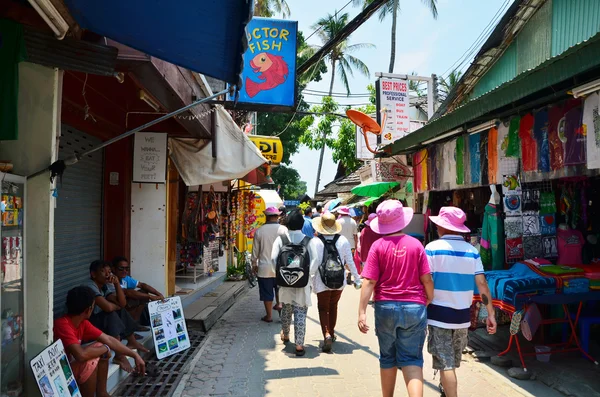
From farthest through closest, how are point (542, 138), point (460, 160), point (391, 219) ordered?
point (460, 160)
point (542, 138)
point (391, 219)

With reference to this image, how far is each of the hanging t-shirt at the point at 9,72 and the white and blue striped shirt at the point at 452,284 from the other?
350cm

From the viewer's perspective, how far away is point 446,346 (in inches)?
157

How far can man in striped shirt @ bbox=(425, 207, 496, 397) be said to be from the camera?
3.97 meters

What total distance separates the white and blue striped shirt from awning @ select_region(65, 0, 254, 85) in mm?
2418

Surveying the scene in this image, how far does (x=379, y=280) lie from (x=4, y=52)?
3.28 meters

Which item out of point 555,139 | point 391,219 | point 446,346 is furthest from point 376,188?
point 446,346

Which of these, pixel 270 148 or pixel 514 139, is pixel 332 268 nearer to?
pixel 514 139

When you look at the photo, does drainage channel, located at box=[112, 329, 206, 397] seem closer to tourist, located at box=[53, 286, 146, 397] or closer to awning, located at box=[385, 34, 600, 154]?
tourist, located at box=[53, 286, 146, 397]

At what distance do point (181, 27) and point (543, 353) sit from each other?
5382mm

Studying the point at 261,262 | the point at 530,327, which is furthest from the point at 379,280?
the point at 261,262

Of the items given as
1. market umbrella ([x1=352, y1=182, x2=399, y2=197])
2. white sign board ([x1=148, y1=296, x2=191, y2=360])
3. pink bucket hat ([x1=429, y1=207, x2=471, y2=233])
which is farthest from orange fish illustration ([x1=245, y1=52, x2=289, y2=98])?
market umbrella ([x1=352, y1=182, x2=399, y2=197])

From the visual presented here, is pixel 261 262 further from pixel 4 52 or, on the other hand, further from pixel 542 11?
pixel 542 11

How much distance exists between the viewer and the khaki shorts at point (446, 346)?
3.97m

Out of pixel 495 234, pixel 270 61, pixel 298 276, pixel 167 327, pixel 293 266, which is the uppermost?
pixel 270 61
